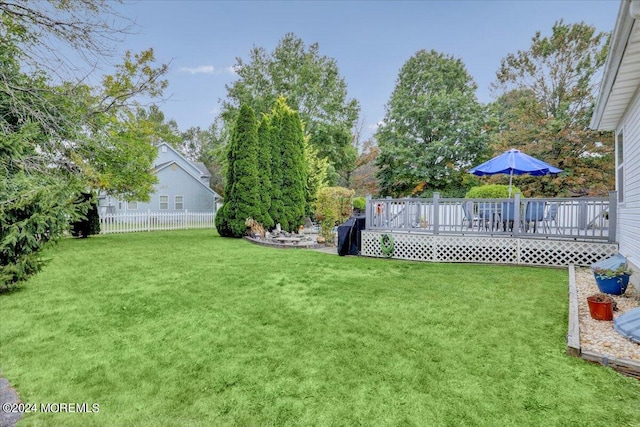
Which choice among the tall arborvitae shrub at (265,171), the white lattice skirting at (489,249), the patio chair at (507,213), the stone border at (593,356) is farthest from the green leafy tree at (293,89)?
the stone border at (593,356)

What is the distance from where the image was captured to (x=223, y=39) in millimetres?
Answer: 13984

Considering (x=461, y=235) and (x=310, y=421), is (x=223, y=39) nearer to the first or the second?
(x=461, y=235)

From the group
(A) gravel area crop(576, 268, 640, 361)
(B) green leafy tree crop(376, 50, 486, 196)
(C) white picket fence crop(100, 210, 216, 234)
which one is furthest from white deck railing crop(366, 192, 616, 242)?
(C) white picket fence crop(100, 210, 216, 234)

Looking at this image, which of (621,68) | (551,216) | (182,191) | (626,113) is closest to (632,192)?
(626,113)

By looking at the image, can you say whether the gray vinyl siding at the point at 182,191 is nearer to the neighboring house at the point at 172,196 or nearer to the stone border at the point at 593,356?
the neighboring house at the point at 172,196

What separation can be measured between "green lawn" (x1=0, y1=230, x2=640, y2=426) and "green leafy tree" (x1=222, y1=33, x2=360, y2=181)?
61.6 feet

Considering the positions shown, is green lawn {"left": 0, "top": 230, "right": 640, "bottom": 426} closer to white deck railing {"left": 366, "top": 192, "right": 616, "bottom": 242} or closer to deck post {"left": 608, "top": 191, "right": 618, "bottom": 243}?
white deck railing {"left": 366, "top": 192, "right": 616, "bottom": 242}

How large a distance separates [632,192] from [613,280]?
155 cm

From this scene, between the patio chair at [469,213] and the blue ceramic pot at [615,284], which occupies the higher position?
the patio chair at [469,213]

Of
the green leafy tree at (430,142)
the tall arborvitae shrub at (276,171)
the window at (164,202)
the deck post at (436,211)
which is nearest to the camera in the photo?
the deck post at (436,211)

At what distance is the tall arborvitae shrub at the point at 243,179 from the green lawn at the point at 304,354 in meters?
6.91

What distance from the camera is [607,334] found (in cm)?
311

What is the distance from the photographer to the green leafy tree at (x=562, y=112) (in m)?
12.8

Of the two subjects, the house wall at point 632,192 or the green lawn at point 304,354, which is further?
the house wall at point 632,192
